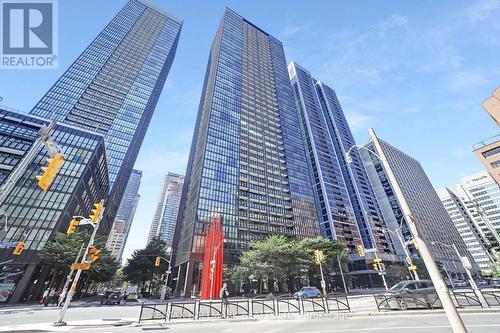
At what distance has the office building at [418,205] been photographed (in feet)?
358

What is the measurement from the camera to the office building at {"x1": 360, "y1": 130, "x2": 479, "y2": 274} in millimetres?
109062

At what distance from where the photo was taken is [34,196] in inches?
1700

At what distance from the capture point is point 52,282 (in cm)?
4084

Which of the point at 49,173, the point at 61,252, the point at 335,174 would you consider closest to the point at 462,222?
the point at 335,174

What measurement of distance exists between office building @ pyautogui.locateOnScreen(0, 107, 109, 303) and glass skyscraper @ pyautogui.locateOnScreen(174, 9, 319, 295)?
92.1 feet

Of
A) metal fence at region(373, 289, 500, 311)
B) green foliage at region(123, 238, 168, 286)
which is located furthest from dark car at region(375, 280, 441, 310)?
green foliage at region(123, 238, 168, 286)

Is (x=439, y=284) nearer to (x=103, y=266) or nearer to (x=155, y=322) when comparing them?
(x=155, y=322)

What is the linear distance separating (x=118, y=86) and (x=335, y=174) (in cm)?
11909

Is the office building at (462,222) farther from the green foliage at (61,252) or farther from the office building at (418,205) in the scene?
the green foliage at (61,252)

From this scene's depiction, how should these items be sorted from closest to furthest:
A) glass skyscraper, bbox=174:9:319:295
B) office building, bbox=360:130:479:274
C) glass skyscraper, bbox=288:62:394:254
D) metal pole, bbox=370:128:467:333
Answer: metal pole, bbox=370:128:467:333 < glass skyscraper, bbox=174:9:319:295 < glass skyscraper, bbox=288:62:394:254 < office building, bbox=360:130:479:274

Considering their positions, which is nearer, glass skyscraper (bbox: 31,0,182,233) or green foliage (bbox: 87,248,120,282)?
green foliage (bbox: 87,248,120,282)

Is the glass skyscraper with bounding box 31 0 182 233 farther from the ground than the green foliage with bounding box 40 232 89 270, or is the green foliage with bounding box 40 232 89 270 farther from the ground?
the glass skyscraper with bounding box 31 0 182 233

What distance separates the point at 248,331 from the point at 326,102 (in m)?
151

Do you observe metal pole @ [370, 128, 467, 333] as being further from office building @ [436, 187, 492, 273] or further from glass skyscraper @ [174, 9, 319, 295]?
office building @ [436, 187, 492, 273]
